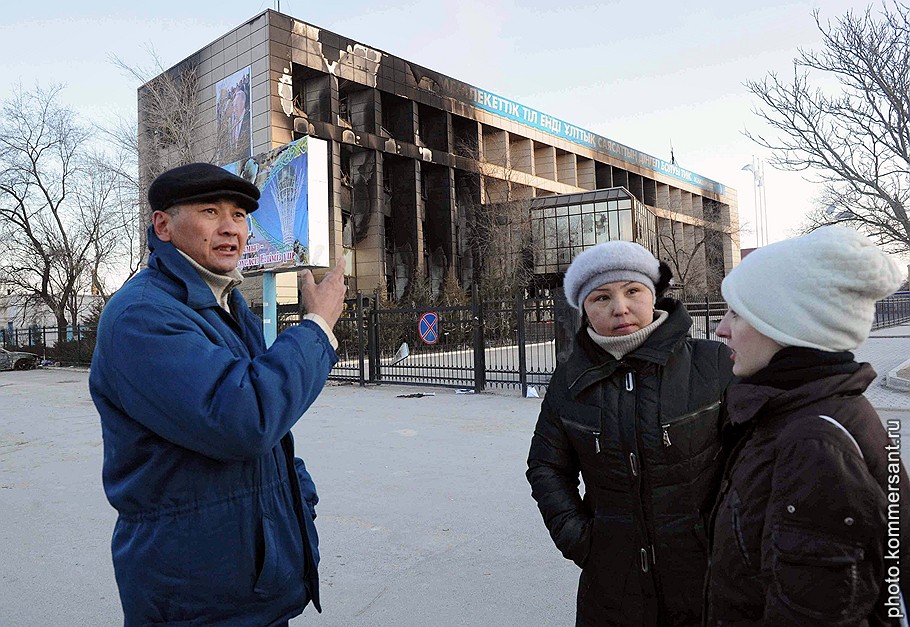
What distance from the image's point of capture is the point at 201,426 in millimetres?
1562

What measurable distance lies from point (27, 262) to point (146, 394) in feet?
126

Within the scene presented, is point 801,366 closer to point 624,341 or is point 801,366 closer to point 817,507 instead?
point 817,507

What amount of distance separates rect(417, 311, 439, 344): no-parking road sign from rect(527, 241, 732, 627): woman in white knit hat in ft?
40.0

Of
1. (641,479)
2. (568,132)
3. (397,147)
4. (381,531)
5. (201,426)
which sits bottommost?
(381,531)

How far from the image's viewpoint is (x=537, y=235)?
43.6 metres

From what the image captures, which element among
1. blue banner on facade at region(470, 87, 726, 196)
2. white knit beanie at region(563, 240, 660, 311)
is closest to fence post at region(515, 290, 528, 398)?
white knit beanie at region(563, 240, 660, 311)

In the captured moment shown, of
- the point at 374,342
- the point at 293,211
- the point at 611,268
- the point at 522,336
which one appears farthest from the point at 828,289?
the point at 293,211

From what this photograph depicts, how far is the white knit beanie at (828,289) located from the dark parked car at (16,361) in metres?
31.3

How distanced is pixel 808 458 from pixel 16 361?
3187 cm

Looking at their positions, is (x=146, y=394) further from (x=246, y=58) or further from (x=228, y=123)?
(x=246, y=58)

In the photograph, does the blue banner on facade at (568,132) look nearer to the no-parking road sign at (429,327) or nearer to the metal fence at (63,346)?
the metal fence at (63,346)

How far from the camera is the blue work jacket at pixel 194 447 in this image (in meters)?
1.59

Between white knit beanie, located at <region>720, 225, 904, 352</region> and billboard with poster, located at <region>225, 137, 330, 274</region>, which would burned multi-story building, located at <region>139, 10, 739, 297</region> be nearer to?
billboard with poster, located at <region>225, 137, 330, 274</region>

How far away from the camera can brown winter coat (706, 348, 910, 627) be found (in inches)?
47.8
